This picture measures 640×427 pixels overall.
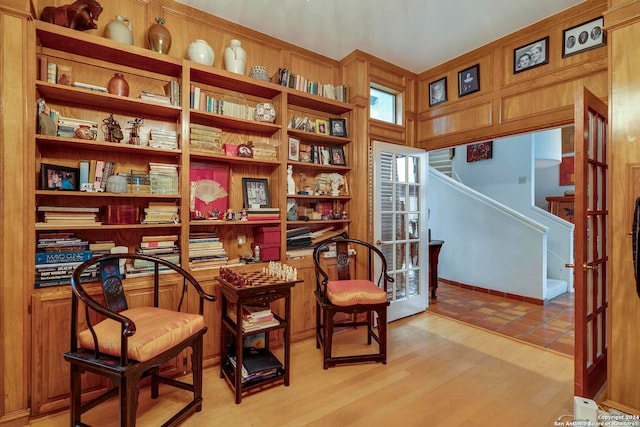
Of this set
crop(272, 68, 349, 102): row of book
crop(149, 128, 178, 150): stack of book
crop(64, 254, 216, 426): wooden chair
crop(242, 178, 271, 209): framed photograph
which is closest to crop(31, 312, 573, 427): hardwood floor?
crop(64, 254, 216, 426): wooden chair

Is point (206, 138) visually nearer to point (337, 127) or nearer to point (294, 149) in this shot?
point (294, 149)

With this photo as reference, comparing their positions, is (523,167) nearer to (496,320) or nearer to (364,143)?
(496,320)

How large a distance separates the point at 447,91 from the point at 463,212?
2.27 metres

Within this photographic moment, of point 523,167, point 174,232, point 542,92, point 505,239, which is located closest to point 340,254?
point 174,232

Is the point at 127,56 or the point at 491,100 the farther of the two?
the point at 491,100

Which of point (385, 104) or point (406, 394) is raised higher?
point (385, 104)

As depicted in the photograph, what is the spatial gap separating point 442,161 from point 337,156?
454cm

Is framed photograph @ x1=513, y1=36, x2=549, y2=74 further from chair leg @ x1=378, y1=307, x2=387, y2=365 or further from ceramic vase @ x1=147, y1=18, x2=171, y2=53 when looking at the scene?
ceramic vase @ x1=147, y1=18, x2=171, y2=53

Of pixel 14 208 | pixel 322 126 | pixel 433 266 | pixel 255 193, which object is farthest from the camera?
pixel 433 266

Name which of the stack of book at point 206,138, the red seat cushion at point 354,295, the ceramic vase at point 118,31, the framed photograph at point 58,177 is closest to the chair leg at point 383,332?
the red seat cushion at point 354,295

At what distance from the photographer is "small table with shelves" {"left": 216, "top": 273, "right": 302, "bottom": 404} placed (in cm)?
196

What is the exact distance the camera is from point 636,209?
5.70ft

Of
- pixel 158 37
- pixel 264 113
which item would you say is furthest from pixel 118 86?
pixel 264 113

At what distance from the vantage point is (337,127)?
125 inches
